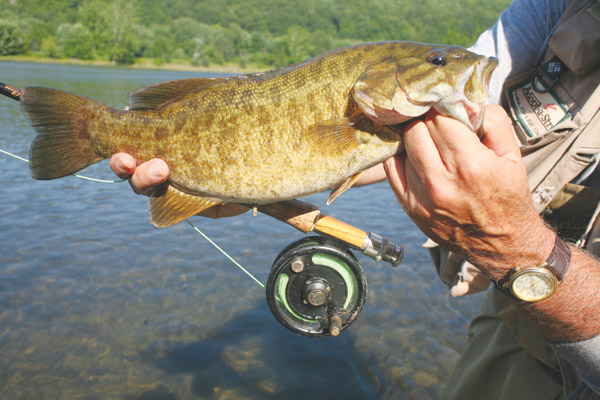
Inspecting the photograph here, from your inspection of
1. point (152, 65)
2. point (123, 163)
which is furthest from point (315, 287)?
point (152, 65)

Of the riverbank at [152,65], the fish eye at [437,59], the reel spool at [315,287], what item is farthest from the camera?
the riverbank at [152,65]

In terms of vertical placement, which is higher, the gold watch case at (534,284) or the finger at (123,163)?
the finger at (123,163)

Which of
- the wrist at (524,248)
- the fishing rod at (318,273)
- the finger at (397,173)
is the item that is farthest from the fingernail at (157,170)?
the wrist at (524,248)

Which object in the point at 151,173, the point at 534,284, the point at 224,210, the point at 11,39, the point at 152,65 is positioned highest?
the point at 151,173

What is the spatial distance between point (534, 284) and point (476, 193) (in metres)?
0.53

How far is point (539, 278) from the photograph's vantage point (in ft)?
6.38

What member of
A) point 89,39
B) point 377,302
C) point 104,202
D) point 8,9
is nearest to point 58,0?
point 8,9

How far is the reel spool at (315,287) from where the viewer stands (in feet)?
8.84

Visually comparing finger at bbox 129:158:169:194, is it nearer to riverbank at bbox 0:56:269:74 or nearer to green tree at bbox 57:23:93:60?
riverbank at bbox 0:56:269:74

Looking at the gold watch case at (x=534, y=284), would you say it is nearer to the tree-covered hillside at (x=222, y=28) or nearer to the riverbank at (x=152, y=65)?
the tree-covered hillside at (x=222, y=28)

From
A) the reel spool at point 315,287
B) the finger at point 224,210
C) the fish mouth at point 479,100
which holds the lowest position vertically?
the reel spool at point 315,287

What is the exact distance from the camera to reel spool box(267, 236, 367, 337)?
8.84 feet

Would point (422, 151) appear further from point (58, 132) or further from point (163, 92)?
point (58, 132)

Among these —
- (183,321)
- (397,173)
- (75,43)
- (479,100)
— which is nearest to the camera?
(479,100)
